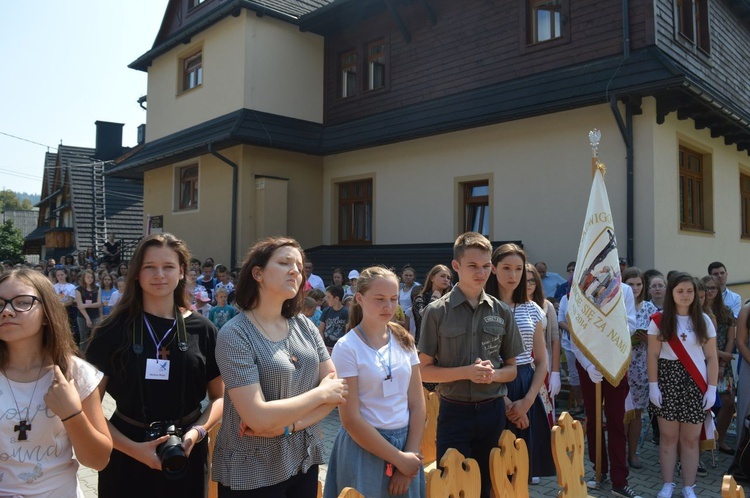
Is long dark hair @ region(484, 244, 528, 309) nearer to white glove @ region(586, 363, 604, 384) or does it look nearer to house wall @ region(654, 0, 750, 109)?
white glove @ region(586, 363, 604, 384)

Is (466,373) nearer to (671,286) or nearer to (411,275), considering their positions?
(671,286)

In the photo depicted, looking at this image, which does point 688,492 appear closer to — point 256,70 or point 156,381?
point 156,381

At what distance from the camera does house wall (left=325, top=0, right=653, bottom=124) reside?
10.1 m

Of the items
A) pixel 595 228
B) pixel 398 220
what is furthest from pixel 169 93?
pixel 595 228

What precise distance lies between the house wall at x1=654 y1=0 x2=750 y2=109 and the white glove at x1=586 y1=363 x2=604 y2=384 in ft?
23.5

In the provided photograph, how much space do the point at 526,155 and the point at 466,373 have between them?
28.4 feet

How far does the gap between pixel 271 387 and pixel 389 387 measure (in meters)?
0.73

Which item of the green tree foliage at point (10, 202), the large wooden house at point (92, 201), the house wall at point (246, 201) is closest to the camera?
the house wall at point (246, 201)

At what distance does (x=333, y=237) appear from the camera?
15531 mm

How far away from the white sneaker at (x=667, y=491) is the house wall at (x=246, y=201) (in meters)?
11.5

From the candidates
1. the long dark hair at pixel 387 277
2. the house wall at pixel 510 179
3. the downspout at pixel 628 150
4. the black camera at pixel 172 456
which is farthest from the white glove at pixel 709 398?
the house wall at pixel 510 179

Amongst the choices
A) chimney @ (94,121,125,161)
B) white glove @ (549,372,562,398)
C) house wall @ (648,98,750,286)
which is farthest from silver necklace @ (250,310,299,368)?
chimney @ (94,121,125,161)

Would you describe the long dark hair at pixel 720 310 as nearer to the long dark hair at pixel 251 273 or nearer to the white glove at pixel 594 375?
the white glove at pixel 594 375

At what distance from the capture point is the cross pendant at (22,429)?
211 centimetres
